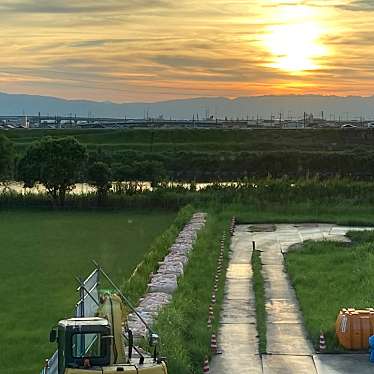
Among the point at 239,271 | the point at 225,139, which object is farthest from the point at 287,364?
the point at 225,139

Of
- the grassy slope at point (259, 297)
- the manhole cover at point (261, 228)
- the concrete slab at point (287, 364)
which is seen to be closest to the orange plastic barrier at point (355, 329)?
the concrete slab at point (287, 364)

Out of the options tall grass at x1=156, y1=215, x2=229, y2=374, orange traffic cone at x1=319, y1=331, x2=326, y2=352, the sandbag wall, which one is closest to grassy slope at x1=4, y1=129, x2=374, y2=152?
the sandbag wall

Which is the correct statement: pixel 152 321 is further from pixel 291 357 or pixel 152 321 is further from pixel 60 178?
pixel 60 178

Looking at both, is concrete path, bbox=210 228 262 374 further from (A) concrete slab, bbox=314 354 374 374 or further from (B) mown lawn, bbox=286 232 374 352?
(B) mown lawn, bbox=286 232 374 352

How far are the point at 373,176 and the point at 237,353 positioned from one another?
165 feet

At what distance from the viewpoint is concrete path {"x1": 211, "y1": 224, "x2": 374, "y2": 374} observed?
13266mm

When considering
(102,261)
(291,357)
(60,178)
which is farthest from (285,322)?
(60,178)

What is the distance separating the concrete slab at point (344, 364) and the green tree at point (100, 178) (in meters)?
27.2

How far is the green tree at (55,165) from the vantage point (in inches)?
1587

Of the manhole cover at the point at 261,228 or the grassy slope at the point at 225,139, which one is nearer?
the manhole cover at the point at 261,228

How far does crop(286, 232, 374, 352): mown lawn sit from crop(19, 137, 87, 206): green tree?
1770cm

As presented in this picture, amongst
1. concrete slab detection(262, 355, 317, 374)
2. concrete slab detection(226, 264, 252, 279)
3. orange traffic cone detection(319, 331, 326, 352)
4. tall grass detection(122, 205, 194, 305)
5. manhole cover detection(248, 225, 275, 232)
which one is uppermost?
tall grass detection(122, 205, 194, 305)

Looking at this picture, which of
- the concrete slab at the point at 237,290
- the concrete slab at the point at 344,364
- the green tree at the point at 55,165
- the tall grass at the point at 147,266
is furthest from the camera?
the green tree at the point at 55,165

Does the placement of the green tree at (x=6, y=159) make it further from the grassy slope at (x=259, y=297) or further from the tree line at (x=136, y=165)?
the grassy slope at (x=259, y=297)
